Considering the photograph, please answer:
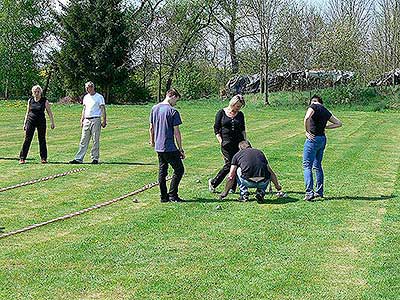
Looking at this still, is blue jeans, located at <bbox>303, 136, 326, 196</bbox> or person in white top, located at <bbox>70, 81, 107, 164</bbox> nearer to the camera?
blue jeans, located at <bbox>303, 136, 326, 196</bbox>

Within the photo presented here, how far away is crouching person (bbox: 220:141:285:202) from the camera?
10.2 meters

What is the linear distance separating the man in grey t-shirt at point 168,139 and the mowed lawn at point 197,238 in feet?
1.08

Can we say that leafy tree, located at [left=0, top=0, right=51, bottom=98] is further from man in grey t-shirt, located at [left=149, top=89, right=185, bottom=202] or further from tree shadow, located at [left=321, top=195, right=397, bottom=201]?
tree shadow, located at [left=321, top=195, right=397, bottom=201]

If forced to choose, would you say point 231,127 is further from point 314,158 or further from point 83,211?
point 83,211

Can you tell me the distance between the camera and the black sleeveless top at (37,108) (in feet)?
49.0

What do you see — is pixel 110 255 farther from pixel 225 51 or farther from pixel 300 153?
pixel 225 51

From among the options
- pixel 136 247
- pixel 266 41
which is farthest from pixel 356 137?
pixel 266 41

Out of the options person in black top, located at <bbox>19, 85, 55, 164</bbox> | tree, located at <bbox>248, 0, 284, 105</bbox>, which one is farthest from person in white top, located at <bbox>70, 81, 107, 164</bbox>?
tree, located at <bbox>248, 0, 284, 105</bbox>

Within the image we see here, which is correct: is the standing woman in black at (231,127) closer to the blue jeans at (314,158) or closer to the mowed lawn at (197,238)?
the mowed lawn at (197,238)

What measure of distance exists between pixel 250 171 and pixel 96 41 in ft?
114

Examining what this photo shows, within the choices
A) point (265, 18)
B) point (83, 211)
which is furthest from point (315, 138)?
point (265, 18)

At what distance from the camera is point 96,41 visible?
143 ft

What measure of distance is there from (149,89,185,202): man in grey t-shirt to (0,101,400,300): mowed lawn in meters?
0.33

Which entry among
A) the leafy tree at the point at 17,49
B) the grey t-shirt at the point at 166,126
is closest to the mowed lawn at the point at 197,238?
the grey t-shirt at the point at 166,126
